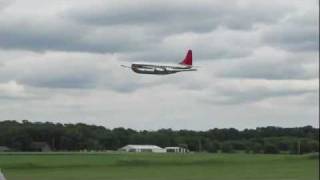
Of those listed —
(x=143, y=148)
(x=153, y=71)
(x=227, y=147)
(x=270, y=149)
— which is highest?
(x=143, y=148)

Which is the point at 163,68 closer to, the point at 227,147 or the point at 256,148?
the point at 256,148

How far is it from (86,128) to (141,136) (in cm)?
2083

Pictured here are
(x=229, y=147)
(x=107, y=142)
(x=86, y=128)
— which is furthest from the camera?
(x=107, y=142)

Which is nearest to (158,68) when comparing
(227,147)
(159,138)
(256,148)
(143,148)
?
(256,148)

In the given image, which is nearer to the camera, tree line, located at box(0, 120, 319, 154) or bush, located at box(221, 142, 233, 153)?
tree line, located at box(0, 120, 319, 154)

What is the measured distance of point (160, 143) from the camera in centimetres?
10125

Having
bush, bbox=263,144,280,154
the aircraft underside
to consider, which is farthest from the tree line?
the aircraft underside

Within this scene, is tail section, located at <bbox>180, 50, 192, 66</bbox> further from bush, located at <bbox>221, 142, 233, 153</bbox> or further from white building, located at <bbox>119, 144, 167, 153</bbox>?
white building, located at <bbox>119, 144, 167, 153</bbox>

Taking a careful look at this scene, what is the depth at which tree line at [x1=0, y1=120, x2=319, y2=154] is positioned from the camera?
60.7 m

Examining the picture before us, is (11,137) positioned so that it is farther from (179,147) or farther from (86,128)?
(179,147)

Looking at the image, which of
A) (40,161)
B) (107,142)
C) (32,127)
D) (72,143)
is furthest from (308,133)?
(107,142)

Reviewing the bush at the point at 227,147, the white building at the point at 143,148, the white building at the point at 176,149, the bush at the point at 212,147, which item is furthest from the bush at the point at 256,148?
the white building at the point at 143,148

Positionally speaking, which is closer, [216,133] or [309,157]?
[309,157]

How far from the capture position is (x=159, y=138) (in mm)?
100062
